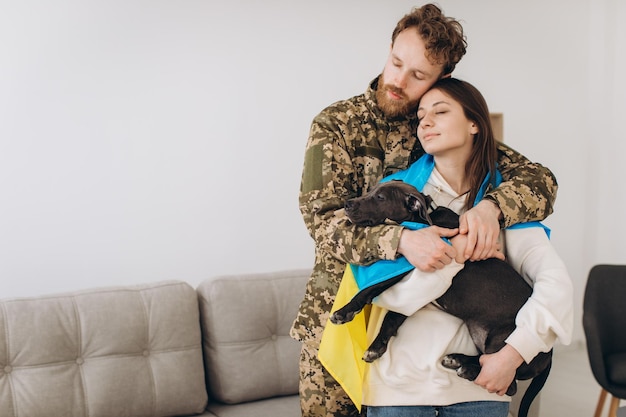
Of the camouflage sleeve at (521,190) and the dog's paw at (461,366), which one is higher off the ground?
the camouflage sleeve at (521,190)

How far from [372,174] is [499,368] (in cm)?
60

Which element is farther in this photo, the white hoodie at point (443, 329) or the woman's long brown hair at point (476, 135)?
the woman's long brown hair at point (476, 135)

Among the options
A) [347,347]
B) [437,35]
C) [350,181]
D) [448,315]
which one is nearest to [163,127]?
[350,181]

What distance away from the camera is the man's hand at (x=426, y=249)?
158 centimetres

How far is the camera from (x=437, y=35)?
6.00ft

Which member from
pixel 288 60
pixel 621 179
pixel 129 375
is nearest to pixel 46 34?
pixel 288 60

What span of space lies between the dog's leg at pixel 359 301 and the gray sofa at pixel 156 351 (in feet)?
4.11

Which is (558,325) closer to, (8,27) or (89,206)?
(89,206)

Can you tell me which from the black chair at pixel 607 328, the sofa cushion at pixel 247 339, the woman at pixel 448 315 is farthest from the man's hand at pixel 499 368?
the black chair at pixel 607 328

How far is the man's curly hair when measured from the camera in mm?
1827

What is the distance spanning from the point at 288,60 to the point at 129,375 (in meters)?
1.92

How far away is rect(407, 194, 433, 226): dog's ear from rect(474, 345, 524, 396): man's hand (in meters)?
0.34

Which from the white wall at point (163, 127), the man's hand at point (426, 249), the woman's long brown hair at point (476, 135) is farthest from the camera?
the white wall at point (163, 127)

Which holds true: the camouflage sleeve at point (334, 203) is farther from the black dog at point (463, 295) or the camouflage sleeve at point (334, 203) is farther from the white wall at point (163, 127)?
the white wall at point (163, 127)
